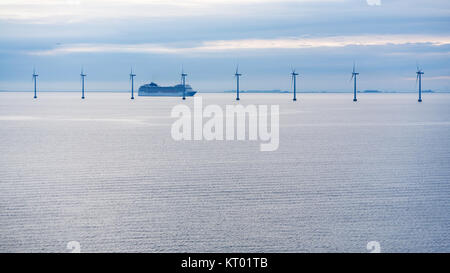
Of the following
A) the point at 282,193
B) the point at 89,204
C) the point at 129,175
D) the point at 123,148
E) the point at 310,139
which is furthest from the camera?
the point at 310,139

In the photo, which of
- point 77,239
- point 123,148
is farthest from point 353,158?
point 77,239

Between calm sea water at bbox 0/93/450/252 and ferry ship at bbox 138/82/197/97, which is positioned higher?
ferry ship at bbox 138/82/197/97

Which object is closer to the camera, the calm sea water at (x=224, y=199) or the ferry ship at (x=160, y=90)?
the calm sea water at (x=224, y=199)

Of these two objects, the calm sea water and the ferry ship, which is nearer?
the calm sea water

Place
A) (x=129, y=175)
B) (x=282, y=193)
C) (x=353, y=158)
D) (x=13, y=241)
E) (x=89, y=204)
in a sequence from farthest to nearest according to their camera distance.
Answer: (x=353, y=158)
(x=129, y=175)
(x=282, y=193)
(x=89, y=204)
(x=13, y=241)

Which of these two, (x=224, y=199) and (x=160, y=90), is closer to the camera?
(x=224, y=199)

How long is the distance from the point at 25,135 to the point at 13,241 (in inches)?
887

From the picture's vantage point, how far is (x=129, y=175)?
16.3m

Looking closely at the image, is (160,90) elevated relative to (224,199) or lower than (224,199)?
elevated

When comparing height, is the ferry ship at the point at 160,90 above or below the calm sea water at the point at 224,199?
above
